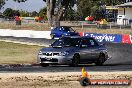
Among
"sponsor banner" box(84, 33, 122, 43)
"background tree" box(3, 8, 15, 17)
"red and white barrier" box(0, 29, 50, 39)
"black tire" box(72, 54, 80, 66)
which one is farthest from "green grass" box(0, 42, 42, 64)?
"background tree" box(3, 8, 15, 17)

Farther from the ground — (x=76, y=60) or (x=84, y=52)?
(x=84, y=52)

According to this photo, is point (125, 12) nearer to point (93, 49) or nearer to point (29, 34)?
point (29, 34)

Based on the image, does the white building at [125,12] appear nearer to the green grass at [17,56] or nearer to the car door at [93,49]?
the green grass at [17,56]

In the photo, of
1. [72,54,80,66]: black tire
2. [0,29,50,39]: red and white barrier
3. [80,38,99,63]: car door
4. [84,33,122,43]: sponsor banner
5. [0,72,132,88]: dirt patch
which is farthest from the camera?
[0,29,50,39]: red and white barrier

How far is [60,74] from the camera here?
58.5 ft

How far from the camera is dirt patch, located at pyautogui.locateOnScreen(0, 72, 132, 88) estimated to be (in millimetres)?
15164

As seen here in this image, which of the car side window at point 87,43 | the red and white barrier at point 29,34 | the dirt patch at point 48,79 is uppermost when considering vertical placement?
the car side window at point 87,43

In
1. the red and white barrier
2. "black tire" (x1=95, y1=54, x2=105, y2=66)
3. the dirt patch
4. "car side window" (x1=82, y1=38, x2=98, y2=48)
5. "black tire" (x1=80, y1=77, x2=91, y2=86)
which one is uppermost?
"car side window" (x1=82, y1=38, x2=98, y2=48)

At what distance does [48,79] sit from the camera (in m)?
16.5

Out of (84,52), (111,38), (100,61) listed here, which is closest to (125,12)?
(111,38)

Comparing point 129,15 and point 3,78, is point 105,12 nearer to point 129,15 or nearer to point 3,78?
point 129,15

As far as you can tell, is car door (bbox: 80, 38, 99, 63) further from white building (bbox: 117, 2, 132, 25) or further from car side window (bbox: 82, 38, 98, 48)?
white building (bbox: 117, 2, 132, 25)

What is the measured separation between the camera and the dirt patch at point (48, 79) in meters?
15.2

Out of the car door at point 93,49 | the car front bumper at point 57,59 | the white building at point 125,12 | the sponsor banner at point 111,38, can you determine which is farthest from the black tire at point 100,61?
the white building at point 125,12
